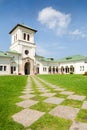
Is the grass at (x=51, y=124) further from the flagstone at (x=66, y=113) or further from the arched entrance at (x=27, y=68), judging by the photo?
the arched entrance at (x=27, y=68)

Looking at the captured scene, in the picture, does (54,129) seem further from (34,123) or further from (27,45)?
(27,45)

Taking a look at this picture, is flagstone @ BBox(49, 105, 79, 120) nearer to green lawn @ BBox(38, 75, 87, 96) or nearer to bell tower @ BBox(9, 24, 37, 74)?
green lawn @ BBox(38, 75, 87, 96)

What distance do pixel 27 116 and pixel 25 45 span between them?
129 feet

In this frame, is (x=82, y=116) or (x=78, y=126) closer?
(x=78, y=126)

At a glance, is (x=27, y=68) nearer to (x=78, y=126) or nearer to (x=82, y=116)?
(x=82, y=116)

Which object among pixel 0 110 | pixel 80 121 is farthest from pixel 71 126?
pixel 0 110

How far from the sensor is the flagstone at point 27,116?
277cm

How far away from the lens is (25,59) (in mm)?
40500

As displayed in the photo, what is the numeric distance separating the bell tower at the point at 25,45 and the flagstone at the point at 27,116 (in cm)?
3650

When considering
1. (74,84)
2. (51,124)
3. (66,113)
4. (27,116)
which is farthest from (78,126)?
(74,84)

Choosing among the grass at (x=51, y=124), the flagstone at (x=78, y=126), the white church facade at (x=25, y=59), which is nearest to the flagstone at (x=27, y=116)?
the grass at (x=51, y=124)

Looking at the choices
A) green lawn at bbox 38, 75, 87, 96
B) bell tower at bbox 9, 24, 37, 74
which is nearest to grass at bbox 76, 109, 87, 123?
green lawn at bbox 38, 75, 87, 96

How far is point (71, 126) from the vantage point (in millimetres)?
2572

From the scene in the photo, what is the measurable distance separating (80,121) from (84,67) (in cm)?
4411
